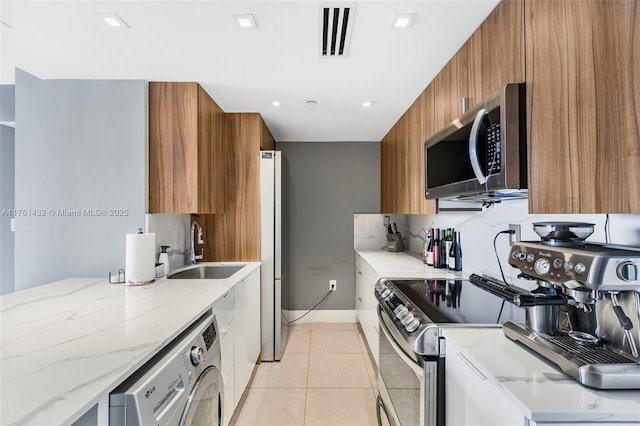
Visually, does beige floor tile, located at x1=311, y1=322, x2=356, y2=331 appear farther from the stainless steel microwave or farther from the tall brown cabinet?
the tall brown cabinet

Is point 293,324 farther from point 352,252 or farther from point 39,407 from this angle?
point 39,407

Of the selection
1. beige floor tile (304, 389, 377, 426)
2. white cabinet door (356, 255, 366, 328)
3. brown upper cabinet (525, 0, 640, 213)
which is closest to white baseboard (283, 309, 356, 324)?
white cabinet door (356, 255, 366, 328)

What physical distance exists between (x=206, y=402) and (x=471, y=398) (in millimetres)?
1082

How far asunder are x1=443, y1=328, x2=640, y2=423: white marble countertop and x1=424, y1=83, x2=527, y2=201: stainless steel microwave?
0.56 metres

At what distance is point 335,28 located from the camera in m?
1.51

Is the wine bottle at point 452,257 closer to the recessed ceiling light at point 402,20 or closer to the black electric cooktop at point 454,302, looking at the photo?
the black electric cooktop at point 454,302

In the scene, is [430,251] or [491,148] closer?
[491,148]

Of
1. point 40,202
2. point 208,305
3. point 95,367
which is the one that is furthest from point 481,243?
point 40,202

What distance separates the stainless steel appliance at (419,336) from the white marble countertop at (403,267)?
0.23 m

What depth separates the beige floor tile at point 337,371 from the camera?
2475 millimetres

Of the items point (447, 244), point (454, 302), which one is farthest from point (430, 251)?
point (454, 302)

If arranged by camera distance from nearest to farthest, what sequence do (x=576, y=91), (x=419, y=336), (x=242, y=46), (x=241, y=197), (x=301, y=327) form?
(x=576, y=91) → (x=419, y=336) → (x=242, y=46) → (x=241, y=197) → (x=301, y=327)

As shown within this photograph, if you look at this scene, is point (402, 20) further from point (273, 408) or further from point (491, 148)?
point (273, 408)

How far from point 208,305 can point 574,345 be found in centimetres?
146
